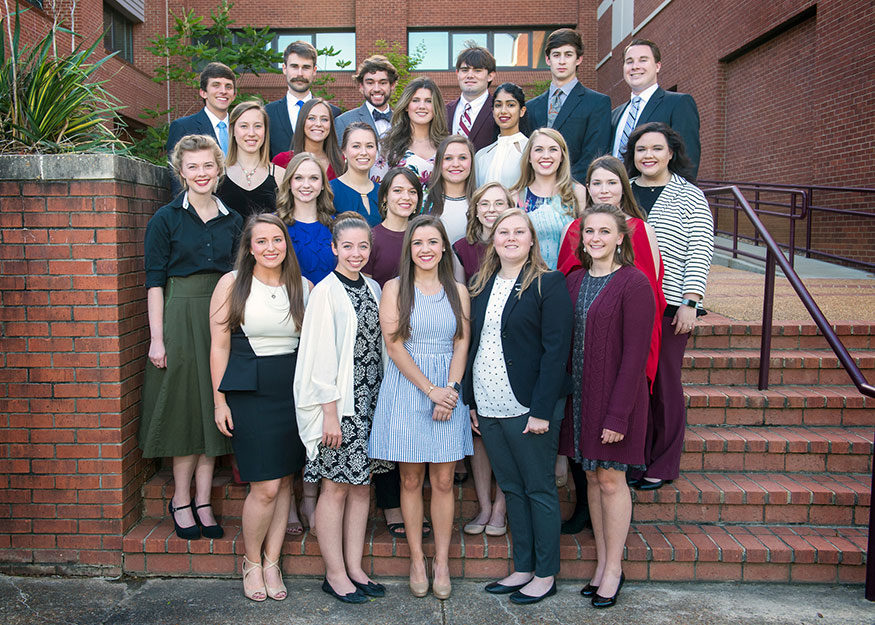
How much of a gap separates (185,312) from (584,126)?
9.72 ft

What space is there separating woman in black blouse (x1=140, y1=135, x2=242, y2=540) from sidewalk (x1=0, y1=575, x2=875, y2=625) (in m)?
0.43

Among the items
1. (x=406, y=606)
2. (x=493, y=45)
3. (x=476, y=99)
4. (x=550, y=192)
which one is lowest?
(x=406, y=606)

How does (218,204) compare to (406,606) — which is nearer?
(406,606)

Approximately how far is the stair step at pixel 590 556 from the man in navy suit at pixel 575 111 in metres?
2.50

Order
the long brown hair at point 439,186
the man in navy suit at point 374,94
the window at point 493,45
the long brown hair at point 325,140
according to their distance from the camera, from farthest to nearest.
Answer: the window at point 493,45 < the man in navy suit at point 374,94 < the long brown hair at point 325,140 < the long brown hair at point 439,186

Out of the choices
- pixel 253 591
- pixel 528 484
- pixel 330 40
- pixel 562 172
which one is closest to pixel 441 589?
pixel 528 484

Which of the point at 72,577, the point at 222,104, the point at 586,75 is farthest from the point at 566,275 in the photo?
the point at 586,75

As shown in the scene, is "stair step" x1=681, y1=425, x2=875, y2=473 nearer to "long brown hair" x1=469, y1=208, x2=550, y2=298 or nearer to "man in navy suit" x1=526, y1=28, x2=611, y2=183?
"long brown hair" x1=469, y1=208, x2=550, y2=298

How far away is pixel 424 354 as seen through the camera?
3459 millimetres

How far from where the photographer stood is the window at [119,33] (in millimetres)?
18312

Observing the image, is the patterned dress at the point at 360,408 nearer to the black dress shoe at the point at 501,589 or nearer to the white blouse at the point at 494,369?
the white blouse at the point at 494,369

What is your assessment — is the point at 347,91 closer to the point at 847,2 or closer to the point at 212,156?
the point at 847,2

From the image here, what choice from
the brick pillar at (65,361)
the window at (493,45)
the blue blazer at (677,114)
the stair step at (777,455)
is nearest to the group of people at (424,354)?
the brick pillar at (65,361)

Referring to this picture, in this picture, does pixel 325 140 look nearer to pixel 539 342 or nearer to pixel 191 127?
pixel 191 127
